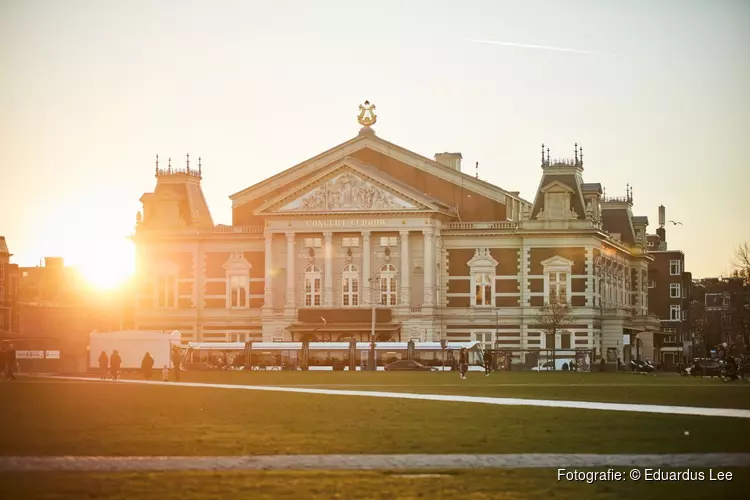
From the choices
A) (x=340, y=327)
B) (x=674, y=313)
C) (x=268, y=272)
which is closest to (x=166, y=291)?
(x=268, y=272)

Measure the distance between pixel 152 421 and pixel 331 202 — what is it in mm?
78884

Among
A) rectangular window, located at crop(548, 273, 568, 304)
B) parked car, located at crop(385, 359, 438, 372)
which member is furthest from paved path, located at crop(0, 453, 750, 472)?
rectangular window, located at crop(548, 273, 568, 304)

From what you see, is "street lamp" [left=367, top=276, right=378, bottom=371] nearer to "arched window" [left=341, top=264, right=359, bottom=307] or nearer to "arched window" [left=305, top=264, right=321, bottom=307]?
"arched window" [left=341, top=264, right=359, bottom=307]

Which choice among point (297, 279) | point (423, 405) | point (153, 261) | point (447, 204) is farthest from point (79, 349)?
point (423, 405)

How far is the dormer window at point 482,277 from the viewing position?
116500mm

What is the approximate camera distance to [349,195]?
Result: 4562 inches

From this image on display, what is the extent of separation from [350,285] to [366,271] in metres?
2.01

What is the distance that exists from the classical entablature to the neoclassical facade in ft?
0.27

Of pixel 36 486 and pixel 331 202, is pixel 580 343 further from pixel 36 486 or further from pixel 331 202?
pixel 36 486

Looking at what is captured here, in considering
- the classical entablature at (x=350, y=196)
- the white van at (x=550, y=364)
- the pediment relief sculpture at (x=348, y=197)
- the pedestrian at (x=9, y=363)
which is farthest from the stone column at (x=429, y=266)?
the pedestrian at (x=9, y=363)

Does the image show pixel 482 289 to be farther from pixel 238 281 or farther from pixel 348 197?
pixel 238 281

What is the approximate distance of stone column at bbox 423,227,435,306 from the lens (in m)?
114

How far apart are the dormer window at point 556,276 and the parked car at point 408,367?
14891 millimetres

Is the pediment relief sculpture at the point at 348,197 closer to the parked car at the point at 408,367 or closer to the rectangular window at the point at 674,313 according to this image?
the parked car at the point at 408,367
